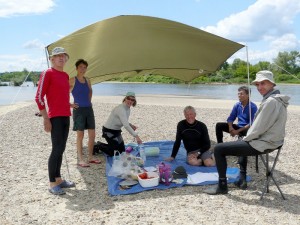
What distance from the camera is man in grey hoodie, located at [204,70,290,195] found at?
332 centimetres

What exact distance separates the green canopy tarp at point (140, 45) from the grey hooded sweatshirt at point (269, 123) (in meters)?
1.94

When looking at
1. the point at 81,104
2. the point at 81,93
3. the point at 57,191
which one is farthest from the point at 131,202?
the point at 81,93

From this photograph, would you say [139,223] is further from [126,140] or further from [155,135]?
[155,135]

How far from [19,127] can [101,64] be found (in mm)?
5294

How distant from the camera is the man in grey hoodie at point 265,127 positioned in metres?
3.32

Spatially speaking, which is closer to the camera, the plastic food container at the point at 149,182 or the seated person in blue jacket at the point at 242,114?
the plastic food container at the point at 149,182

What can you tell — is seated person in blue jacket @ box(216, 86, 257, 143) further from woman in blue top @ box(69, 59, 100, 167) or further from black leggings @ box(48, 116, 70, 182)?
black leggings @ box(48, 116, 70, 182)

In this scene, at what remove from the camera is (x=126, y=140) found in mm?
7301

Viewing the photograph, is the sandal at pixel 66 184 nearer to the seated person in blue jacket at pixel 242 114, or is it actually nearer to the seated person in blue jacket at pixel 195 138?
the seated person in blue jacket at pixel 195 138

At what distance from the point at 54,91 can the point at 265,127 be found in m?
2.40

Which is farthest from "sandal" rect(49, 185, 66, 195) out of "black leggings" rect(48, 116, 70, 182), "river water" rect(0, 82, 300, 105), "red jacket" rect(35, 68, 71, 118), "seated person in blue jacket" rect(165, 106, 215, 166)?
"river water" rect(0, 82, 300, 105)

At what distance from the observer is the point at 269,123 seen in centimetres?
333

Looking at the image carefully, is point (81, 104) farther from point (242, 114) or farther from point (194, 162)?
point (242, 114)

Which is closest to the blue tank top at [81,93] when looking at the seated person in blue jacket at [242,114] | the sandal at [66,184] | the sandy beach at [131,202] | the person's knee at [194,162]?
the sandy beach at [131,202]
